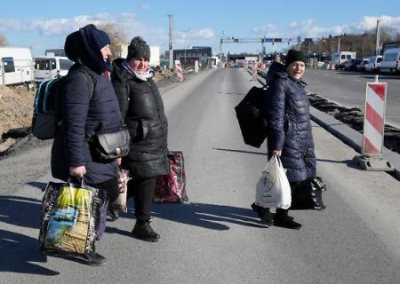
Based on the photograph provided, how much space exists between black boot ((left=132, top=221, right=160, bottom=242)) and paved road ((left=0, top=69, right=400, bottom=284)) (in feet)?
0.24

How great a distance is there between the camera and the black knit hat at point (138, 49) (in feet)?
13.9

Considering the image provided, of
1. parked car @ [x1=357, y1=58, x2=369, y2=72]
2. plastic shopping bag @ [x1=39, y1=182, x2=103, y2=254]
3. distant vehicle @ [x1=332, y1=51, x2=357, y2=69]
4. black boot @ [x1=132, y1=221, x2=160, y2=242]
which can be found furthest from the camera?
distant vehicle @ [x1=332, y1=51, x2=357, y2=69]

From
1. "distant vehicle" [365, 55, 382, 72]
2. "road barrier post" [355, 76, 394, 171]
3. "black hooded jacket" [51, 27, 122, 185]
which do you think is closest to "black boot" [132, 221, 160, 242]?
"black hooded jacket" [51, 27, 122, 185]

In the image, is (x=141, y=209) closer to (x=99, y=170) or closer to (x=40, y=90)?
(x=99, y=170)

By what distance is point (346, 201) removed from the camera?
230 inches

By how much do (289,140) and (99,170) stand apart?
6.04 feet

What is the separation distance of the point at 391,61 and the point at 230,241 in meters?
46.1

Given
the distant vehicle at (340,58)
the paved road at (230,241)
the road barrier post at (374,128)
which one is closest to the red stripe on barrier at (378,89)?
the road barrier post at (374,128)

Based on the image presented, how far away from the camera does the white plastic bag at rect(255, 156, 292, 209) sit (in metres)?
4.65

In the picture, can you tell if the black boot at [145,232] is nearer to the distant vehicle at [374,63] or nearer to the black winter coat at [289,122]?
the black winter coat at [289,122]

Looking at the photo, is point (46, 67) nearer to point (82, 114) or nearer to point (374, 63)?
point (82, 114)

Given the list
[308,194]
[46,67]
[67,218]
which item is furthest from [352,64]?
[67,218]

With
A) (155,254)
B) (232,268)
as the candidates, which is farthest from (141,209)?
(232,268)

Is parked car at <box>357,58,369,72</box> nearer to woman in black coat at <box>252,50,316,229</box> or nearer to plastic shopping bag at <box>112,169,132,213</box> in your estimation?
woman in black coat at <box>252,50,316,229</box>
